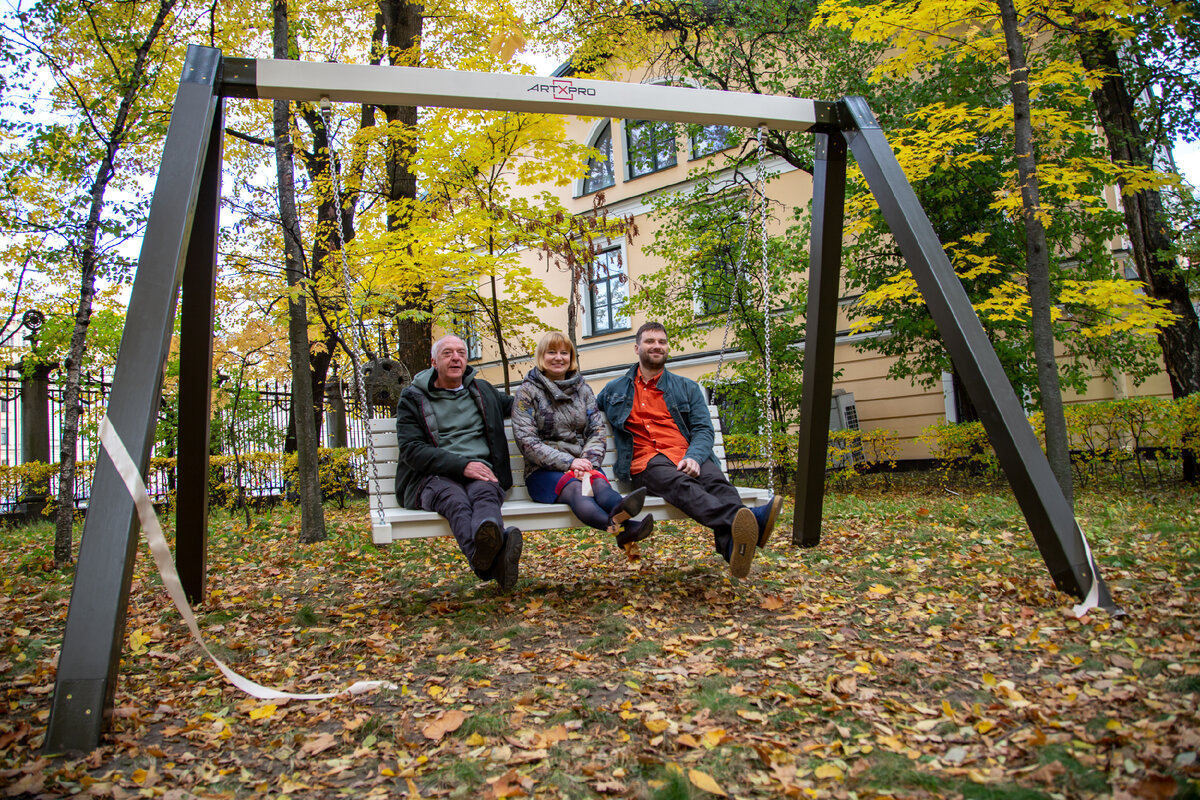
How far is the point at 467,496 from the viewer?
3803 mm

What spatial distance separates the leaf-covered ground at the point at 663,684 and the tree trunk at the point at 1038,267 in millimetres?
939

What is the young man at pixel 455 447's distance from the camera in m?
3.63

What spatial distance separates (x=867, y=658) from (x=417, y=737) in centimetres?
171

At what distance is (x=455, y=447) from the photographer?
4109mm

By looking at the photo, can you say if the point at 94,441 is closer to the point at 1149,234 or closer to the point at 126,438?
the point at 126,438

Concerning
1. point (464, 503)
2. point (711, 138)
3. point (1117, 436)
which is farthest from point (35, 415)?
point (1117, 436)

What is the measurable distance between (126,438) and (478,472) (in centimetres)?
172

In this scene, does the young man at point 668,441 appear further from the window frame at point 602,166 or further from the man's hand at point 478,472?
the window frame at point 602,166

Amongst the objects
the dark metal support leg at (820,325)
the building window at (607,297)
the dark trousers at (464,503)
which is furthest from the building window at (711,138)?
the dark trousers at (464,503)

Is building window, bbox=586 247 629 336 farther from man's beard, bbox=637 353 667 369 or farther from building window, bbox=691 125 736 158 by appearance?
man's beard, bbox=637 353 667 369

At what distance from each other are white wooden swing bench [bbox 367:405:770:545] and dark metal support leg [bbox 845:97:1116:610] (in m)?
1.21

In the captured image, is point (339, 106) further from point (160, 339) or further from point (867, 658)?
point (867, 658)

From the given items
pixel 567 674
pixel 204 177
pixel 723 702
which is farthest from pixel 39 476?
pixel 723 702

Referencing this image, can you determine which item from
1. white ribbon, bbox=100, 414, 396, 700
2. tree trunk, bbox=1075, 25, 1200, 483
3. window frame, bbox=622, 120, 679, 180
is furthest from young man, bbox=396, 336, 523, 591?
window frame, bbox=622, 120, 679, 180
